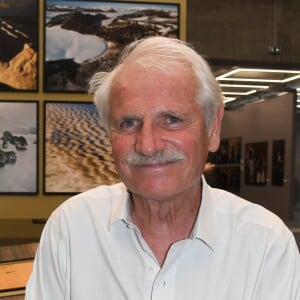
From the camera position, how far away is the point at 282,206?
7414 mm

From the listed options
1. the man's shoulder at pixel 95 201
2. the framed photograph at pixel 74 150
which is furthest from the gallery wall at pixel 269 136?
the man's shoulder at pixel 95 201

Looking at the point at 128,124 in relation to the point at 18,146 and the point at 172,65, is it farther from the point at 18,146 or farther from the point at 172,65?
the point at 18,146

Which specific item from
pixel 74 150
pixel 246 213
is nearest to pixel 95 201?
pixel 246 213

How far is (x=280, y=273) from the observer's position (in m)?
1.45

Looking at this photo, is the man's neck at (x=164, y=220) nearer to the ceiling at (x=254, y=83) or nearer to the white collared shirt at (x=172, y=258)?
the white collared shirt at (x=172, y=258)

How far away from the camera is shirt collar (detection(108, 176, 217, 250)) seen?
1501 mm

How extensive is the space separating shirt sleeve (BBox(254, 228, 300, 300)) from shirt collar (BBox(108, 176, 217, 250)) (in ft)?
0.54

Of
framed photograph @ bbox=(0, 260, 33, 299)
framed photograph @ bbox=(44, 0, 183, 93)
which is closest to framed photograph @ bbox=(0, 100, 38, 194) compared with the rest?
framed photograph @ bbox=(44, 0, 183, 93)

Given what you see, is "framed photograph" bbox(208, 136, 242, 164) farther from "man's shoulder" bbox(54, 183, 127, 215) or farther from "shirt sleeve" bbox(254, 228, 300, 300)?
"shirt sleeve" bbox(254, 228, 300, 300)

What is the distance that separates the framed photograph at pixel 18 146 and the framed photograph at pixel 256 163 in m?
3.96

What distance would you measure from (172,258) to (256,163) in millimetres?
6108

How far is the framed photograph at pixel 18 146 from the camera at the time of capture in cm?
412

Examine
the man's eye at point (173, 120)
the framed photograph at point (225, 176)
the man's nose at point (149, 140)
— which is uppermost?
the man's eye at point (173, 120)

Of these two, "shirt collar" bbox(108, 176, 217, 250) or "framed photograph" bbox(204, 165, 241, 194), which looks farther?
"framed photograph" bbox(204, 165, 241, 194)
